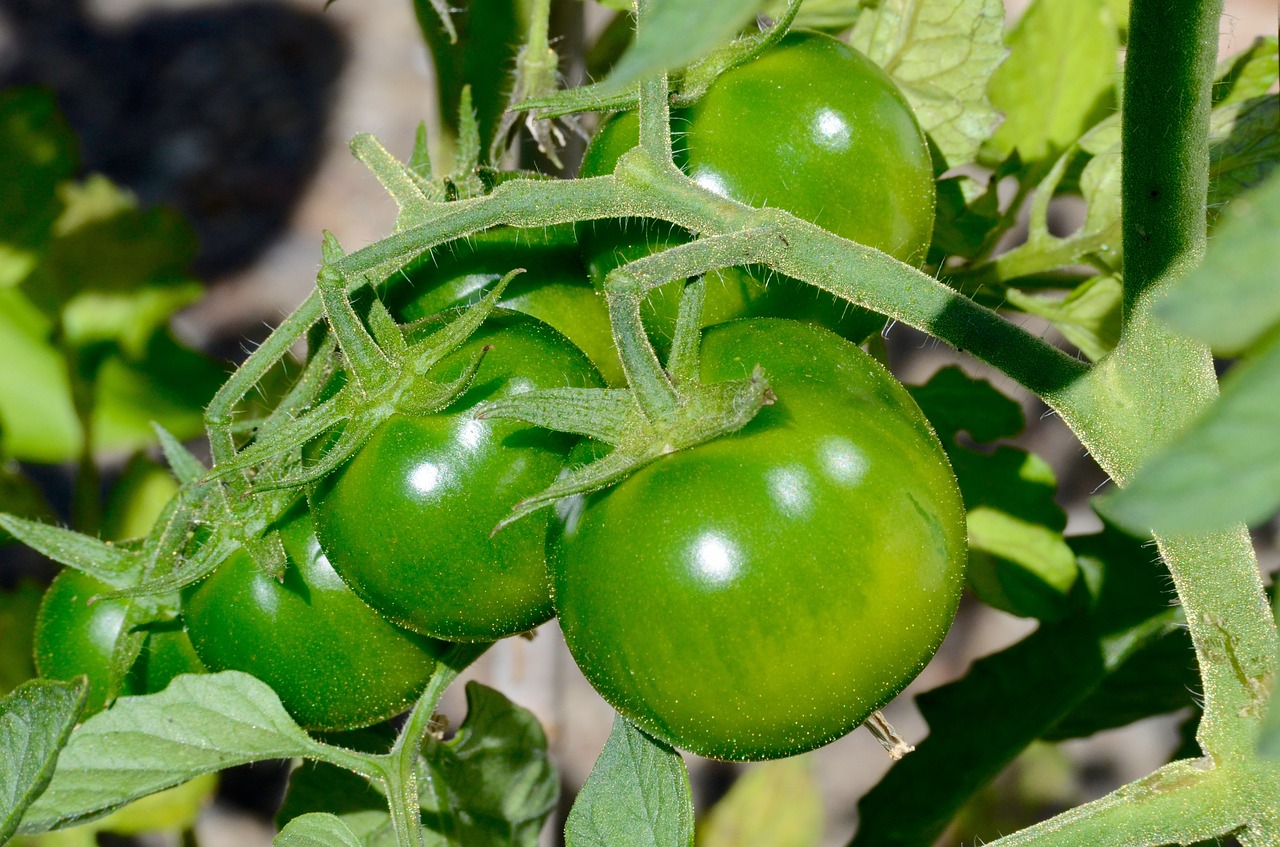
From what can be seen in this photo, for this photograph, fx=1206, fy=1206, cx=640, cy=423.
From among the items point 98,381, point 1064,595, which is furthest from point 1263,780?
point 98,381

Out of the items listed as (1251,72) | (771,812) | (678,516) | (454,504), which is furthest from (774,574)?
(771,812)

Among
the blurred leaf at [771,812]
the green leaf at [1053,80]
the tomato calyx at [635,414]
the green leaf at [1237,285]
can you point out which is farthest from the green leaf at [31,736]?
the blurred leaf at [771,812]

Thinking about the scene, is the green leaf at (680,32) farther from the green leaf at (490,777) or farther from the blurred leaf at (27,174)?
the blurred leaf at (27,174)

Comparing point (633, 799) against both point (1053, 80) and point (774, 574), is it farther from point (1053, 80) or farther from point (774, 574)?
point (1053, 80)

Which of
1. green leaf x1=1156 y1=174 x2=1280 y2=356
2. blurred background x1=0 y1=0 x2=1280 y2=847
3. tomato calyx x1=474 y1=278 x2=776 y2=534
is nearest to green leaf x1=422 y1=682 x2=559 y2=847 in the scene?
tomato calyx x1=474 y1=278 x2=776 y2=534

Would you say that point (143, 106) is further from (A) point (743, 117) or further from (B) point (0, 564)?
(A) point (743, 117)

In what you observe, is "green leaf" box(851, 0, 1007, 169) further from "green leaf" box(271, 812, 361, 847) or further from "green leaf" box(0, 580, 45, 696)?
"green leaf" box(0, 580, 45, 696)
